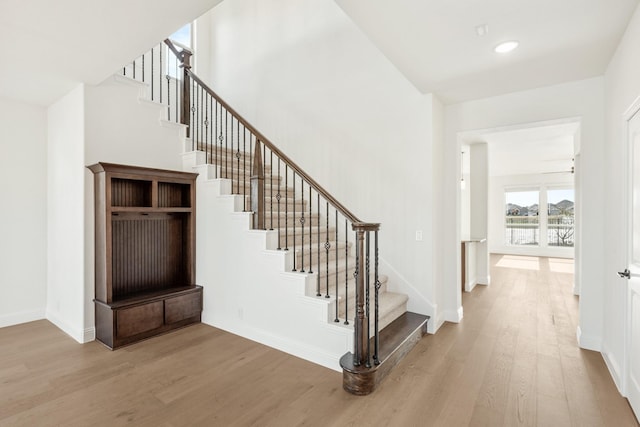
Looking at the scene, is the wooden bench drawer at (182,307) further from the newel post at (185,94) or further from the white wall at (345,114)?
the white wall at (345,114)

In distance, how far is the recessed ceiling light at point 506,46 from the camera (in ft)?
8.70

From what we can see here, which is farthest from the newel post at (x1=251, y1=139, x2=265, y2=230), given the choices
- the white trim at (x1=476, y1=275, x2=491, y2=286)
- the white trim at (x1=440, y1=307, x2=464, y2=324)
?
the white trim at (x1=476, y1=275, x2=491, y2=286)

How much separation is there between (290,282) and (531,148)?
6506 millimetres

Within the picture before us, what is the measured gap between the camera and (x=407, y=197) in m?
3.99

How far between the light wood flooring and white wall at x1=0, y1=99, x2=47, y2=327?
0.42 m

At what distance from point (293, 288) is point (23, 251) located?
141 inches

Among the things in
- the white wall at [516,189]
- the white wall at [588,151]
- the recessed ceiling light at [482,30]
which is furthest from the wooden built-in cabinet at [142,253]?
the white wall at [516,189]

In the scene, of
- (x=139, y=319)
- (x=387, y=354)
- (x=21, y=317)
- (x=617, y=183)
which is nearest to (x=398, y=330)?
(x=387, y=354)

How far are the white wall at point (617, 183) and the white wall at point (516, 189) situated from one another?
8497mm

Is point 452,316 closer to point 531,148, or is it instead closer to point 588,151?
point 588,151

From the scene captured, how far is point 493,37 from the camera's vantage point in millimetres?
2570

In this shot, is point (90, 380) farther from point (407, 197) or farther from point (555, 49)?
point (555, 49)

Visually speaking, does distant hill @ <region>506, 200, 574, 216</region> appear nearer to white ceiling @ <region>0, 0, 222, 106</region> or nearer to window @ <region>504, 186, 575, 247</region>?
window @ <region>504, 186, 575, 247</region>

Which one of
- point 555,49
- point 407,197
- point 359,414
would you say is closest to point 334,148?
point 407,197
